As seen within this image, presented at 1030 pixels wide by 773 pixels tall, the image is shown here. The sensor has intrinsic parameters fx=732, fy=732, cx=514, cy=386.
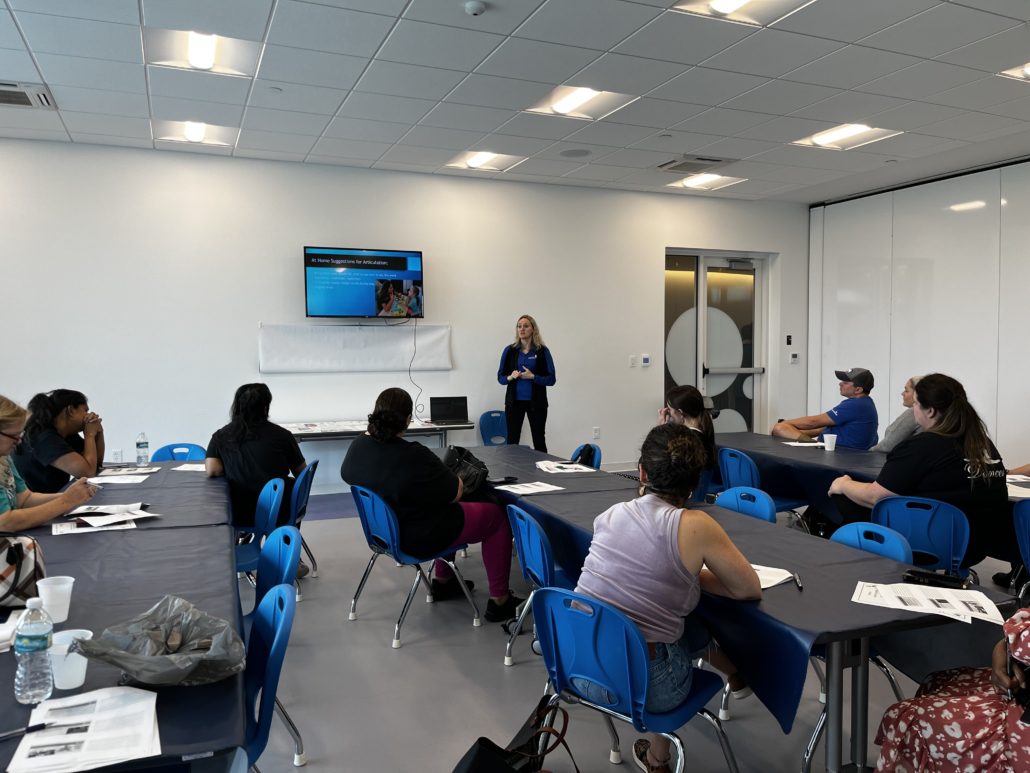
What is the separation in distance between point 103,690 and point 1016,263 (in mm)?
7892

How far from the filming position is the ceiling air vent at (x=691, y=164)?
6.80 m

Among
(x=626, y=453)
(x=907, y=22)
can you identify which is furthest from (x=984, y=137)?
(x=626, y=453)

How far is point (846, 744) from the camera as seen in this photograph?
8.39 ft

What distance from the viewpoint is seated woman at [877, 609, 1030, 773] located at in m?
1.67

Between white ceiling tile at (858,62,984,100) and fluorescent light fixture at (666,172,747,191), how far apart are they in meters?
2.49

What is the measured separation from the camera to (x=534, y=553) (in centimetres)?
294

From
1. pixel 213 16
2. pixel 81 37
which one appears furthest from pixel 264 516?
pixel 81 37

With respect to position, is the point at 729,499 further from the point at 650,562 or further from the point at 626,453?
the point at 626,453

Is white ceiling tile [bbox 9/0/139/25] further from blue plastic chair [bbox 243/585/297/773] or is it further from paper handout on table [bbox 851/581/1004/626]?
paper handout on table [bbox 851/581/1004/626]

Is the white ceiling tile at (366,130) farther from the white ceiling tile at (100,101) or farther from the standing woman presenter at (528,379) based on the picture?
the standing woman presenter at (528,379)

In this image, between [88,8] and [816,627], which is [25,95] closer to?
[88,8]

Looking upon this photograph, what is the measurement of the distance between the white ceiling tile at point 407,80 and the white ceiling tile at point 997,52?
2950 millimetres

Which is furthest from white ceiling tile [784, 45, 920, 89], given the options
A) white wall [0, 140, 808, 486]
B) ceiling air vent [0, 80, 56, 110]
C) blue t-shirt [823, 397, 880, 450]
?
ceiling air vent [0, 80, 56, 110]

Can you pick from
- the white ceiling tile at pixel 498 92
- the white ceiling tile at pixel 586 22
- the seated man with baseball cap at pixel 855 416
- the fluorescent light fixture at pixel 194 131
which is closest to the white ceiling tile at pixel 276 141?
the fluorescent light fixture at pixel 194 131
